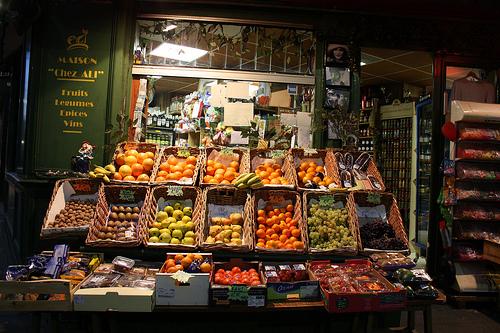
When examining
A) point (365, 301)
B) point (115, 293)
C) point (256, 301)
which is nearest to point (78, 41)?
point (115, 293)

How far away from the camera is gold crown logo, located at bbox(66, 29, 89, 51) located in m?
4.74

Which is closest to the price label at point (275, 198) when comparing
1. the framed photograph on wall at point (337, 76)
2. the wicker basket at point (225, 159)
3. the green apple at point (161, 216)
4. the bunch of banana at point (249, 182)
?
the bunch of banana at point (249, 182)

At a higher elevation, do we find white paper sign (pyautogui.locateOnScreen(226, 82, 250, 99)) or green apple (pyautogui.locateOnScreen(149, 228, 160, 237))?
white paper sign (pyautogui.locateOnScreen(226, 82, 250, 99))

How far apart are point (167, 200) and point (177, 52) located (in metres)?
2.19

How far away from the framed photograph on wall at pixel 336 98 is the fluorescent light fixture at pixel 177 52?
1585 millimetres

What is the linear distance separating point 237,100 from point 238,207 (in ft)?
5.59

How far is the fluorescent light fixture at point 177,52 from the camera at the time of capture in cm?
504

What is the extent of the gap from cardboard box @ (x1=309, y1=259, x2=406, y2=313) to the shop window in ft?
9.86

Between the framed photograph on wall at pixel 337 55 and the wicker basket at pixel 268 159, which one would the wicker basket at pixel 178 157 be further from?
the framed photograph on wall at pixel 337 55

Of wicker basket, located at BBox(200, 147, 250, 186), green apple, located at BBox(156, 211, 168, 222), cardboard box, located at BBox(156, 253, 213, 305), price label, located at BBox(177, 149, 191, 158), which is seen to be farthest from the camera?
price label, located at BBox(177, 149, 191, 158)

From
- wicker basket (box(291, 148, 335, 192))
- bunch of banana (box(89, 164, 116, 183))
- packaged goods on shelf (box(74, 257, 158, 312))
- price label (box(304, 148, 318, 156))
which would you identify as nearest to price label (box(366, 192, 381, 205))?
wicker basket (box(291, 148, 335, 192))

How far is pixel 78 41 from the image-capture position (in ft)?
15.6

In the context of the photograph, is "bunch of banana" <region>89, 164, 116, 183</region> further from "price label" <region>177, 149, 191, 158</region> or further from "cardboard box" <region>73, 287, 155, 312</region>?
"cardboard box" <region>73, 287, 155, 312</region>

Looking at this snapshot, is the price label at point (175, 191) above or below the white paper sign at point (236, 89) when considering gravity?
below
